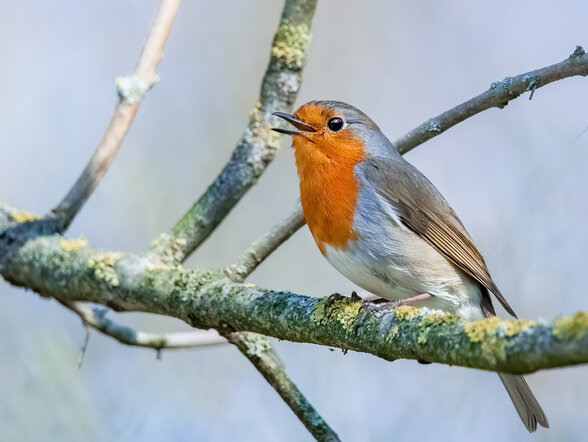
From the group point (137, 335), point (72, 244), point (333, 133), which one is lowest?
point (137, 335)

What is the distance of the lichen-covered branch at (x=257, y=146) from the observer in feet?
13.3

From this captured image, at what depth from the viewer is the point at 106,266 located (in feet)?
12.4

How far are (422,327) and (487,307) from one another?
5.49 ft

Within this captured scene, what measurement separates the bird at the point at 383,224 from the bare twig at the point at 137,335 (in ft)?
2.90

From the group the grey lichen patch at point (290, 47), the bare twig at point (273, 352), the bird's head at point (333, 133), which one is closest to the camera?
the bare twig at point (273, 352)

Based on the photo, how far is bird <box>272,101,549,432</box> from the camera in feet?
11.3

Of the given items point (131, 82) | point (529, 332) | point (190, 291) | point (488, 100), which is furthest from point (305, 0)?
point (529, 332)

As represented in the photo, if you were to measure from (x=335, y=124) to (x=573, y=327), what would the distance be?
2.45 m

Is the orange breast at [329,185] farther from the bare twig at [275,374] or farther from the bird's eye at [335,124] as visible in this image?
the bare twig at [275,374]

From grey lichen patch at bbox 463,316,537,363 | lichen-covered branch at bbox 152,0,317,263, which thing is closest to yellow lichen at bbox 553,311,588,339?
grey lichen patch at bbox 463,316,537,363

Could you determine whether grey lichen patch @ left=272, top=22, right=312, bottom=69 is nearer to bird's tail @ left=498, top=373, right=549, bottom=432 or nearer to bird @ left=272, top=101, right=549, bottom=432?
bird @ left=272, top=101, right=549, bottom=432

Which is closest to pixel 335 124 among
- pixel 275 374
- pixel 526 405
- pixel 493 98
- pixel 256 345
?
pixel 493 98

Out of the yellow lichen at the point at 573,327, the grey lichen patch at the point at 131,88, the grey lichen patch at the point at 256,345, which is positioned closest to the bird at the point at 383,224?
the grey lichen patch at the point at 256,345

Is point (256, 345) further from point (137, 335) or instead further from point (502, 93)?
point (502, 93)
